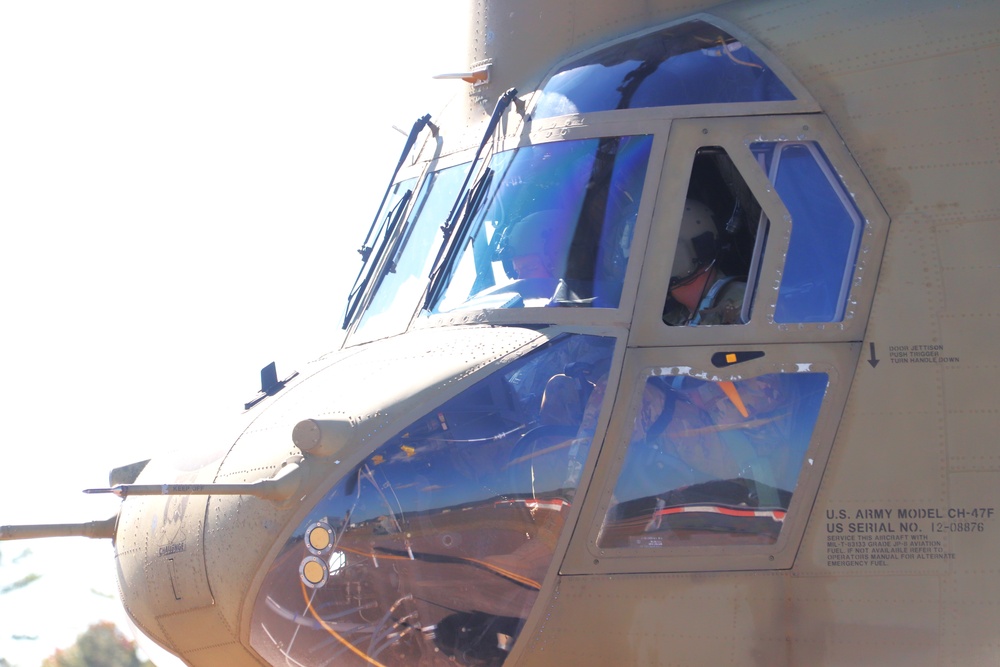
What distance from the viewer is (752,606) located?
4.15 metres

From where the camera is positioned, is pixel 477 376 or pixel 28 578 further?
pixel 28 578

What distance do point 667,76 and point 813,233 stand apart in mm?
906

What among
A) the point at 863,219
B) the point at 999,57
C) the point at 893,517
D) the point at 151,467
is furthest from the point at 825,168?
the point at 151,467

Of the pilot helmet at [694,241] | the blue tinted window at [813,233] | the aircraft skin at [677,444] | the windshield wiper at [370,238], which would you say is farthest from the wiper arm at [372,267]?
the blue tinted window at [813,233]

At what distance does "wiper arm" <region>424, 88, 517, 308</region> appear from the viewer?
483 cm

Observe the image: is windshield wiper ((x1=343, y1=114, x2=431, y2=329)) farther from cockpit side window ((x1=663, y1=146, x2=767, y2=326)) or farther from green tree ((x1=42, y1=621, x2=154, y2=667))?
green tree ((x1=42, y1=621, x2=154, y2=667))

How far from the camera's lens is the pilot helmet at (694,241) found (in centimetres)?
471

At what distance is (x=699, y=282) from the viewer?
4.61 metres

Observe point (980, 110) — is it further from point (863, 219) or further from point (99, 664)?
point (99, 664)

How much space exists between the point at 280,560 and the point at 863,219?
8.38 ft

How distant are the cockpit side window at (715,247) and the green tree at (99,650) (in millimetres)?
4643

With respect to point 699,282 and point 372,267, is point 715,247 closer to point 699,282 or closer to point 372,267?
point 699,282

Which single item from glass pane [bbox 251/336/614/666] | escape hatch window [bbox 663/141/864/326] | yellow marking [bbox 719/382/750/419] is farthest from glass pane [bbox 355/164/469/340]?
yellow marking [bbox 719/382/750/419]

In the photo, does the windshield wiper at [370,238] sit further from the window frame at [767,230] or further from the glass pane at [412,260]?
the window frame at [767,230]
